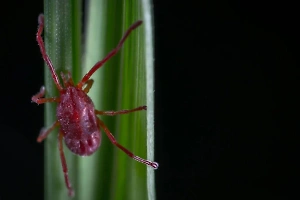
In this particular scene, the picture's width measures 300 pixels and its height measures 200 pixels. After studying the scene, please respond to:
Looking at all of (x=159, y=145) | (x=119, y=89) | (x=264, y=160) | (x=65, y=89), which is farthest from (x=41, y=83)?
(x=264, y=160)

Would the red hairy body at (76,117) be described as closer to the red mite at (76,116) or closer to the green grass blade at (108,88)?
the red mite at (76,116)

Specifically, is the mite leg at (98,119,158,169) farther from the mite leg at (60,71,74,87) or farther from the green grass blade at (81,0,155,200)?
the mite leg at (60,71,74,87)

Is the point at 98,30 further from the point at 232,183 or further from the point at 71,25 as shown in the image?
the point at 232,183

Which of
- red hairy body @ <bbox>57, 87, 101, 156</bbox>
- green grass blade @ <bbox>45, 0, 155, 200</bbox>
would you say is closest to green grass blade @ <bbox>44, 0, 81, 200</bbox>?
green grass blade @ <bbox>45, 0, 155, 200</bbox>

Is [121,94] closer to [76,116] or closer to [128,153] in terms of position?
[128,153]

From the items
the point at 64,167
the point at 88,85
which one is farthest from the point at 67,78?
the point at 64,167

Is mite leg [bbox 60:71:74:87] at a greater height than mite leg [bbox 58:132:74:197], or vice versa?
mite leg [bbox 60:71:74:87]

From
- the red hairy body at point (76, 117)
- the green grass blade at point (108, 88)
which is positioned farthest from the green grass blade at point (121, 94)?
the red hairy body at point (76, 117)

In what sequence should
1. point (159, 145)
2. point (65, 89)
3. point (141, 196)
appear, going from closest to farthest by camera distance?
point (141, 196) → point (65, 89) → point (159, 145)
